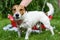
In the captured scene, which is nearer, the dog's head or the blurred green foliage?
the dog's head

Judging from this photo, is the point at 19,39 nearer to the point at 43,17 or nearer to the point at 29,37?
the point at 29,37

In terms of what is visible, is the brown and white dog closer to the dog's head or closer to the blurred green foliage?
the dog's head

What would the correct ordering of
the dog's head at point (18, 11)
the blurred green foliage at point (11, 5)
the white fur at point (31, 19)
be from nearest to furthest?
the dog's head at point (18, 11) → the white fur at point (31, 19) → the blurred green foliage at point (11, 5)

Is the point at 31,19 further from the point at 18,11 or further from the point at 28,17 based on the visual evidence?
the point at 18,11

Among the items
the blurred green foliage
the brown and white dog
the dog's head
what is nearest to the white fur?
the brown and white dog

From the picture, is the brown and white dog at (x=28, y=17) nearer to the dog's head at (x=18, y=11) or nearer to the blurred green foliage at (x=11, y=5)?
the dog's head at (x=18, y=11)

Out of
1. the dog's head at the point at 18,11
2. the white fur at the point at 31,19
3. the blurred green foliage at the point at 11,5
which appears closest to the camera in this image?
the dog's head at the point at 18,11

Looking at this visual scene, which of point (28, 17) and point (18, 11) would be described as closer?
point (18, 11)

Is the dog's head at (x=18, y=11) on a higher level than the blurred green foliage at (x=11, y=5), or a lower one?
higher

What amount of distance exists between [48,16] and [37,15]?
560 mm

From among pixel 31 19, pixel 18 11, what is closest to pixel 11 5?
pixel 31 19

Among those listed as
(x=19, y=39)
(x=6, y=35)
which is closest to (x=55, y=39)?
(x=19, y=39)

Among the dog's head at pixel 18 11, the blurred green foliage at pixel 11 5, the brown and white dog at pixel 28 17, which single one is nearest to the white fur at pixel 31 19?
the brown and white dog at pixel 28 17

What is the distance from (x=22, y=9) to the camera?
495cm
